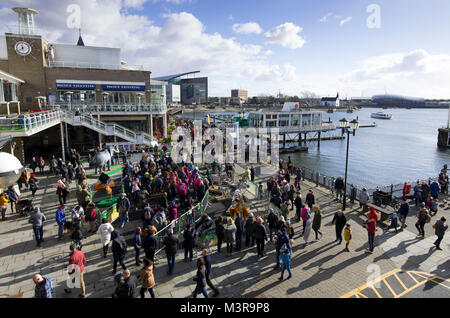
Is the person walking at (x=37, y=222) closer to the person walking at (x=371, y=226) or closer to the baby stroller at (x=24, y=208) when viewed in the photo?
the baby stroller at (x=24, y=208)

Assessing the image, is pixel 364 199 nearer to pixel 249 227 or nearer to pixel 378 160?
pixel 249 227

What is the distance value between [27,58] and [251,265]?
31.5 m

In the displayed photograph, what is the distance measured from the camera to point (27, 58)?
28.7 m

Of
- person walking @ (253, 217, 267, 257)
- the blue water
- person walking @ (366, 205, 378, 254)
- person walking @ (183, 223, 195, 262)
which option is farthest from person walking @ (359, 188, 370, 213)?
the blue water

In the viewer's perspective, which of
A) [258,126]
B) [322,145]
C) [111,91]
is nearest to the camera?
[111,91]

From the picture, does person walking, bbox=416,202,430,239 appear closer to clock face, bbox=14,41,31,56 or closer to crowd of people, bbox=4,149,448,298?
crowd of people, bbox=4,149,448,298

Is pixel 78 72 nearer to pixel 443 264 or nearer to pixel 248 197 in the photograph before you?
pixel 248 197

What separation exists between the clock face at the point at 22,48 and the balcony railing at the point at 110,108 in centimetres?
581

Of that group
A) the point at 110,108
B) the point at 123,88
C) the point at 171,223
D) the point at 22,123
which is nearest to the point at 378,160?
the point at 123,88

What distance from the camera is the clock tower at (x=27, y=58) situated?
28000mm

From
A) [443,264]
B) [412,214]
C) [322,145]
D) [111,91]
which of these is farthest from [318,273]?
[322,145]

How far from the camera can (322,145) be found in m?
64.8

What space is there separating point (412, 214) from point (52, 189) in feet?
67.4

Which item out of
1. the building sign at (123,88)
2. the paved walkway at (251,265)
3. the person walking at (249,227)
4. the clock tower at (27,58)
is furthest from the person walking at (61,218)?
the building sign at (123,88)
